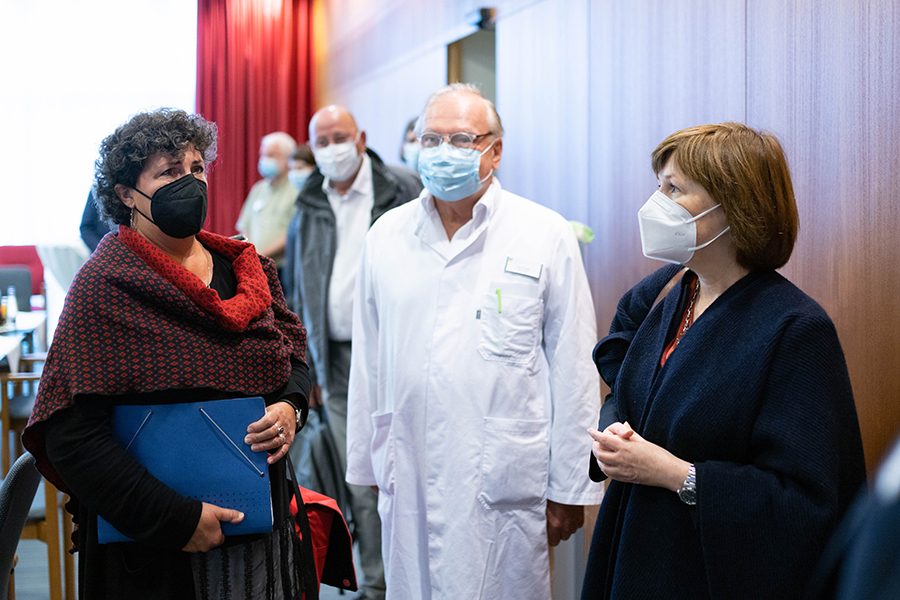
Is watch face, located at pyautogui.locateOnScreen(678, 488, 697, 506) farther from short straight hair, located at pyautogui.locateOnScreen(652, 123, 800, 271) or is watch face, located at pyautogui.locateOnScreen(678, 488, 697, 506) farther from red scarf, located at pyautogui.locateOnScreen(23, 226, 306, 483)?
red scarf, located at pyautogui.locateOnScreen(23, 226, 306, 483)

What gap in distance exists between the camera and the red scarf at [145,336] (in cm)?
128

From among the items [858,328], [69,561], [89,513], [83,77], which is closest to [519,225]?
[858,328]

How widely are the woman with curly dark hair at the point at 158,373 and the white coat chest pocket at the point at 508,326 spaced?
50 cm

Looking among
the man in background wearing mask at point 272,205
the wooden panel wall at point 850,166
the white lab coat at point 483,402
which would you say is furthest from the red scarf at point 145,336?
the man in background wearing mask at point 272,205

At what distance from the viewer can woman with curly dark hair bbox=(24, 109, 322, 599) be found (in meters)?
1.28

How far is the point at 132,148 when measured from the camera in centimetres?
142

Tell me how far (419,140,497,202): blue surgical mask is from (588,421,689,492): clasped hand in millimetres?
858

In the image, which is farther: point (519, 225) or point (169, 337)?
point (519, 225)

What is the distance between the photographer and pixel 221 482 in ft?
4.55

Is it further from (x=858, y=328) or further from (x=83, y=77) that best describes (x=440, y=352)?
(x=83, y=77)

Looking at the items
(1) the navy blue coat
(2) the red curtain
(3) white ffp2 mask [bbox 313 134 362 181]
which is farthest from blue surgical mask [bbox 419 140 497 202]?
(2) the red curtain

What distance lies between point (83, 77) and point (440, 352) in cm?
639

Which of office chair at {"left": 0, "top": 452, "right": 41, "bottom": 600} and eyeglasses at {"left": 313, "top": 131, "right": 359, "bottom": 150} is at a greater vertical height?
eyeglasses at {"left": 313, "top": 131, "right": 359, "bottom": 150}

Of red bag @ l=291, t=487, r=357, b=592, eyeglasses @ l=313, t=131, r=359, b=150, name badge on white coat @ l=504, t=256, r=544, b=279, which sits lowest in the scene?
red bag @ l=291, t=487, r=357, b=592
